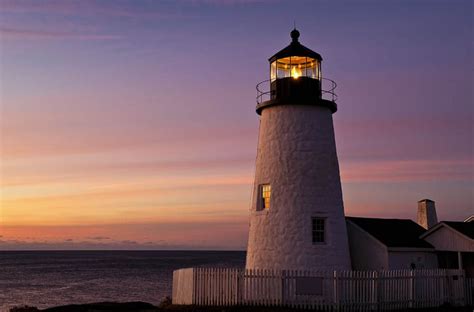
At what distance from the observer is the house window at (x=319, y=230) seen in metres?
23.8

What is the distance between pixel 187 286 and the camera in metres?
23.7

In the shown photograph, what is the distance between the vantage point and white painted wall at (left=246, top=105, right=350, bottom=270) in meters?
23.6

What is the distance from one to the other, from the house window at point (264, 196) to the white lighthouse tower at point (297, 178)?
43 mm

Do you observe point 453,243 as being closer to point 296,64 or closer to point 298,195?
point 298,195

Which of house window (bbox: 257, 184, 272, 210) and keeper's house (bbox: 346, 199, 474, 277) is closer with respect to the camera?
house window (bbox: 257, 184, 272, 210)

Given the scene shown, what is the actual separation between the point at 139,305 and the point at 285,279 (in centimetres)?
863

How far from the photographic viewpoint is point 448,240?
25672mm

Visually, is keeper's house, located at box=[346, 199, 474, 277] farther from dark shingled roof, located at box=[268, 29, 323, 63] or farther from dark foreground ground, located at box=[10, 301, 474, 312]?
dark shingled roof, located at box=[268, 29, 323, 63]

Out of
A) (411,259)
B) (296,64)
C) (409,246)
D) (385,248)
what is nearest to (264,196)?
(385,248)

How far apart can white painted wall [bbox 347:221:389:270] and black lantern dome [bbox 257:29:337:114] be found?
18.7ft

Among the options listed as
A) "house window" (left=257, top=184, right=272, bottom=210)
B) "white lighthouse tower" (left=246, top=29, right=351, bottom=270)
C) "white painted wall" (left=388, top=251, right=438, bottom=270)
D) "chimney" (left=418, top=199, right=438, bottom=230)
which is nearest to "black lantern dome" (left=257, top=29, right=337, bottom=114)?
"white lighthouse tower" (left=246, top=29, right=351, bottom=270)

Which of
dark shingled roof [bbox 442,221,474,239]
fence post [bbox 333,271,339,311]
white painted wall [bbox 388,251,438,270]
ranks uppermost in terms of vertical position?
dark shingled roof [bbox 442,221,474,239]

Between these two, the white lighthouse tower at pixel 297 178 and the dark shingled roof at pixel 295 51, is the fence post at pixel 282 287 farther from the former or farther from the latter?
the dark shingled roof at pixel 295 51

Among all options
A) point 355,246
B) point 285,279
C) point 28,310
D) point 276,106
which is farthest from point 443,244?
point 28,310
